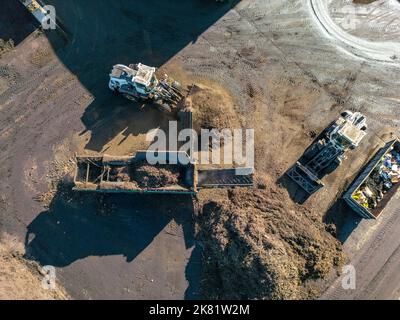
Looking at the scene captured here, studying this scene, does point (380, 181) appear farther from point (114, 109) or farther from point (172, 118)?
point (114, 109)

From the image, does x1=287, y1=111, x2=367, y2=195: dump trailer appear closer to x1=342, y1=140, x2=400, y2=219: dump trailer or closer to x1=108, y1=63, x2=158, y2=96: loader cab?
x1=342, y1=140, x2=400, y2=219: dump trailer

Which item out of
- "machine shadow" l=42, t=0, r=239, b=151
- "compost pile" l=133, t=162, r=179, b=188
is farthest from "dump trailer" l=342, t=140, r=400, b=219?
"machine shadow" l=42, t=0, r=239, b=151

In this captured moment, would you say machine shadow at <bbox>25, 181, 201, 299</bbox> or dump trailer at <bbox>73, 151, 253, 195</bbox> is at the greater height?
dump trailer at <bbox>73, 151, 253, 195</bbox>

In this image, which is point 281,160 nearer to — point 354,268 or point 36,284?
point 354,268

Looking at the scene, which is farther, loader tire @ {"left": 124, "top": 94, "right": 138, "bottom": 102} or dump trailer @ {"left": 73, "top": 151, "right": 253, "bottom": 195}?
loader tire @ {"left": 124, "top": 94, "right": 138, "bottom": 102}

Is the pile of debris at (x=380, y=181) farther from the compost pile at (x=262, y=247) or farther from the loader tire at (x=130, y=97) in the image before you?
the loader tire at (x=130, y=97)

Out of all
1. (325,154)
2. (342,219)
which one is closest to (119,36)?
(325,154)

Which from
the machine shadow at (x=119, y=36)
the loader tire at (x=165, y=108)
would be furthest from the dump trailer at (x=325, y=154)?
the machine shadow at (x=119, y=36)
